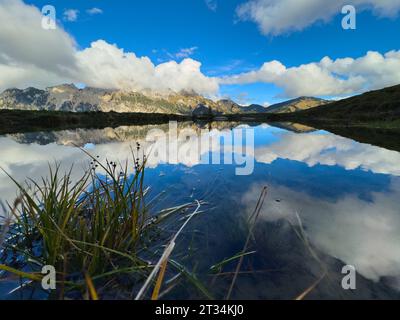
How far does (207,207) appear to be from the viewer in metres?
7.55

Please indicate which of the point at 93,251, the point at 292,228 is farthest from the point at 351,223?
the point at 93,251

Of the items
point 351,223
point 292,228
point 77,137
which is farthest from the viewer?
point 77,137

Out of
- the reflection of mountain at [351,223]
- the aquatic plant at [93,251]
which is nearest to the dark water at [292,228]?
the reflection of mountain at [351,223]

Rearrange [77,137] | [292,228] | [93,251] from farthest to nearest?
[77,137], [292,228], [93,251]

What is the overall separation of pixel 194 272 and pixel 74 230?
7.91 feet

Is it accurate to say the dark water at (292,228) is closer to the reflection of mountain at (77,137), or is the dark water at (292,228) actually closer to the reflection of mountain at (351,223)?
the reflection of mountain at (351,223)

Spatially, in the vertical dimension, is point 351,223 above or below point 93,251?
below

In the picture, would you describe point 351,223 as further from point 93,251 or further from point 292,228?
point 93,251

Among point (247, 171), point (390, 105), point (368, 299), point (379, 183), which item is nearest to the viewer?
point (368, 299)

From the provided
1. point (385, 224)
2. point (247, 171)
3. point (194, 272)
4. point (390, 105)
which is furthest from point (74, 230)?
point (390, 105)

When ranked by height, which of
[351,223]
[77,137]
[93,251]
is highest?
[77,137]
